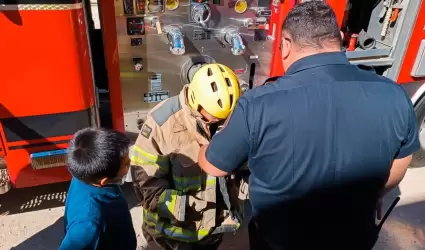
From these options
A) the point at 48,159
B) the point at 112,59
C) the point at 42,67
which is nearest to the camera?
the point at 42,67

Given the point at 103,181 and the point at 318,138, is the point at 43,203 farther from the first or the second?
the point at 318,138

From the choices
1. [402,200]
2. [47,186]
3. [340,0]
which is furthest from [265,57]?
[47,186]

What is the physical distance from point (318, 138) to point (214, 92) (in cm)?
76

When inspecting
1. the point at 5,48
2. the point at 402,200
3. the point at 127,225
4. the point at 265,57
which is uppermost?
the point at 5,48

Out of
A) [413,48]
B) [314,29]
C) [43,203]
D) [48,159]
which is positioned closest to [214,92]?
[314,29]

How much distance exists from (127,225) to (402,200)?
10.5 feet

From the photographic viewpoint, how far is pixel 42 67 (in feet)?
8.18

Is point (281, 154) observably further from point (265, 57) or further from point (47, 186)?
point (47, 186)

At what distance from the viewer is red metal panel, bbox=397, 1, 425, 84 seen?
3504 millimetres

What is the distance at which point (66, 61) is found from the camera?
8.31ft

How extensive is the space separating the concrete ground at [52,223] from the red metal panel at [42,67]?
69 centimetres

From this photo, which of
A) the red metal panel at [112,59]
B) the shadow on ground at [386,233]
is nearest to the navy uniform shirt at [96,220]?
the red metal panel at [112,59]

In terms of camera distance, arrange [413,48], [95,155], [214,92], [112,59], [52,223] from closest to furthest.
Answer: [95,155] → [214,92] → [112,59] → [52,223] → [413,48]

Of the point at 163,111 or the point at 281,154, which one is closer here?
the point at 281,154
